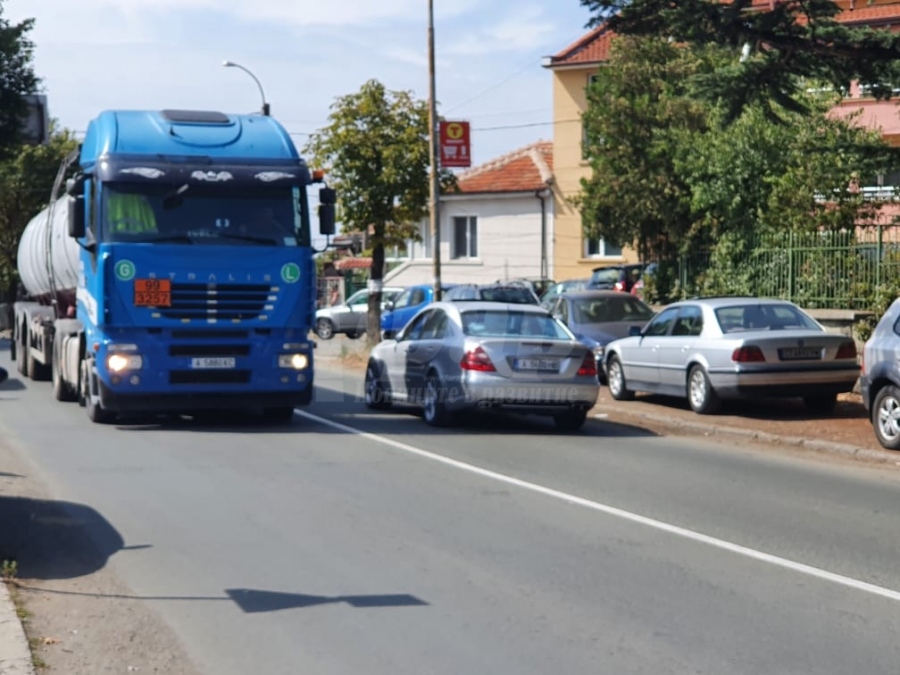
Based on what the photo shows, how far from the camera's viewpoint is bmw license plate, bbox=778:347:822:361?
17.0m

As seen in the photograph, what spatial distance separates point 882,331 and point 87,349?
961cm

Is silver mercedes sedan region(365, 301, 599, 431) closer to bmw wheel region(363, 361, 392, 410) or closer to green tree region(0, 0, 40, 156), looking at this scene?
bmw wheel region(363, 361, 392, 410)

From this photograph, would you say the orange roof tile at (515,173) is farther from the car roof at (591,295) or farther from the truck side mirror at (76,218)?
the truck side mirror at (76,218)

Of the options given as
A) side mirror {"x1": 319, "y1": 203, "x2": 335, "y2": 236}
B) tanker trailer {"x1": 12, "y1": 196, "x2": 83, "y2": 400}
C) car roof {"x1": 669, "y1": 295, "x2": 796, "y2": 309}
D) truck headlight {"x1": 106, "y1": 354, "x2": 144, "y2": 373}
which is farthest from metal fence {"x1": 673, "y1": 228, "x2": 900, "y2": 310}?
tanker trailer {"x1": 12, "y1": 196, "x2": 83, "y2": 400}

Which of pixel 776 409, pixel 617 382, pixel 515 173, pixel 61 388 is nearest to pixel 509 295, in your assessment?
pixel 617 382

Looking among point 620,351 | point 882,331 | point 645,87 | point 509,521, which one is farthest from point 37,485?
point 645,87

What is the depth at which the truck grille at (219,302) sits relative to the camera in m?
15.8

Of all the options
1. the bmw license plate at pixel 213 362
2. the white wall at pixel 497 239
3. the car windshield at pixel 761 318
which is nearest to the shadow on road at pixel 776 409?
the car windshield at pixel 761 318

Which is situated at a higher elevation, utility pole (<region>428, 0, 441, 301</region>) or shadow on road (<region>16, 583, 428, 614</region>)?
utility pole (<region>428, 0, 441, 301</region>)

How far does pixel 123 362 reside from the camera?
1562cm

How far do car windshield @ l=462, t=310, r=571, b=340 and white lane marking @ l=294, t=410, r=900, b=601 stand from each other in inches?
75.3

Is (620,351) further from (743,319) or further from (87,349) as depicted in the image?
(87,349)

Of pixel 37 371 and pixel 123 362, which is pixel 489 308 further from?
pixel 37 371

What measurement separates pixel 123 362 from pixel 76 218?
6.33ft
